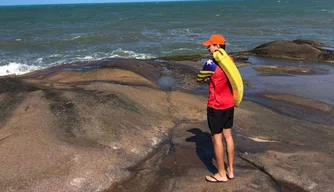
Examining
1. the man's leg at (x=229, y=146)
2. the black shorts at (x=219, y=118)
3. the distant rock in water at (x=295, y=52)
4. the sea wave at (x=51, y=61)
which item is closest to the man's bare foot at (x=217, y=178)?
the man's leg at (x=229, y=146)

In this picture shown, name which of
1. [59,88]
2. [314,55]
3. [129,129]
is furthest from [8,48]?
[129,129]

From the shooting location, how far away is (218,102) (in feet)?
16.2

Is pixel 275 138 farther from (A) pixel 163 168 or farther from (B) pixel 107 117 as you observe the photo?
(B) pixel 107 117

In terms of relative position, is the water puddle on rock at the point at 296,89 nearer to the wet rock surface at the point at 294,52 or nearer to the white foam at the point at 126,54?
the wet rock surface at the point at 294,52

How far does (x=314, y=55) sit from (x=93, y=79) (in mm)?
11009

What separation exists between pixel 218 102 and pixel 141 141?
1.63 m

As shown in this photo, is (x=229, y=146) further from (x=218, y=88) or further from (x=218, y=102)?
(x=218, y=88)

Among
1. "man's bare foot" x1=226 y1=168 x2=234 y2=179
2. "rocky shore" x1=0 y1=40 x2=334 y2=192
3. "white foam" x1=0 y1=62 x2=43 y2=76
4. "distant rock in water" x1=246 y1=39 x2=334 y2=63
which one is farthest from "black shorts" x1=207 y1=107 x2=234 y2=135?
"white foam" x1=0 y1=62 x2=43 y2=76

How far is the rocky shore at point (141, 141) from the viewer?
16.6 ft

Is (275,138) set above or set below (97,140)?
below

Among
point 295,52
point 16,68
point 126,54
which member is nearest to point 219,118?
point 295,52

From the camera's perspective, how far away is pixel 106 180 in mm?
5086

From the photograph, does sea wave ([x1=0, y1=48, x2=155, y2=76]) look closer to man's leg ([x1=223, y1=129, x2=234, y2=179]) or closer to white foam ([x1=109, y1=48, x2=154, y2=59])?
white foam ([x1=109, y1=48, x2=154, y2=59])

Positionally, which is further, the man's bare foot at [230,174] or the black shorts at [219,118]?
the man's bare foot at [230,174]
